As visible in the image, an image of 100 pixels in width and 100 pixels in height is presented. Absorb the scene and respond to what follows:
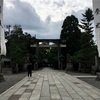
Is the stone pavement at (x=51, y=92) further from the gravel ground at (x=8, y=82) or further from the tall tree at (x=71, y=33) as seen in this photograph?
the tall tree at (x=71, y=33)

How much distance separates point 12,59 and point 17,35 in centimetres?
771

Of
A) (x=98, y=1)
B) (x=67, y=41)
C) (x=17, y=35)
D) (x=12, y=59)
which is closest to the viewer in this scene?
(x=98, y=1)

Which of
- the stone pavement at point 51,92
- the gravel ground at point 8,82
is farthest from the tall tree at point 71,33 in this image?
the stone pavement at point 51,92

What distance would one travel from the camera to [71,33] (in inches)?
2501

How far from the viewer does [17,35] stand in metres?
51.2

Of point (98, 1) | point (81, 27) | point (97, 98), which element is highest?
point (81, 27)

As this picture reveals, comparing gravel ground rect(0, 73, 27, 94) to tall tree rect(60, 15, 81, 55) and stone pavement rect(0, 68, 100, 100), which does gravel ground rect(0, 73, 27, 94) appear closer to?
stone pavement rect(0, 68, 100, 100)

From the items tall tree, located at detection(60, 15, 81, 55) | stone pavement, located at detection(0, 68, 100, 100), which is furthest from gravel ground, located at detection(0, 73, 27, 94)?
tall tree, located at detection(60, 15, 81, 55)

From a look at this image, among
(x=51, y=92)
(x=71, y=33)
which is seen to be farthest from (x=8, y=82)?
(x=71, y=33)

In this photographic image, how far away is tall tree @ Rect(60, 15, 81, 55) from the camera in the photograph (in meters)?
63.5

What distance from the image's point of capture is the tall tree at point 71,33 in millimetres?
63531

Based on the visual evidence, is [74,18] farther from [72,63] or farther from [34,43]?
[72,63]

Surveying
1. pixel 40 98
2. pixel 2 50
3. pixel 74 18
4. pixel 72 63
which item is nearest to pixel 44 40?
pixel 74 18

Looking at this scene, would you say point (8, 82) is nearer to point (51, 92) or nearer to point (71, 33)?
point (51, 92)
